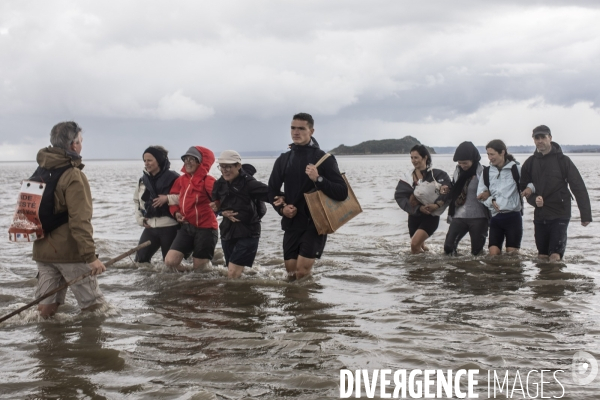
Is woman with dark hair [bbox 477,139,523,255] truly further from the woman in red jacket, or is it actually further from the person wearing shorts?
the woman in red jacket

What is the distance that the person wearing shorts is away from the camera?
8.13 m

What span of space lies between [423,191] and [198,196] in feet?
11.9

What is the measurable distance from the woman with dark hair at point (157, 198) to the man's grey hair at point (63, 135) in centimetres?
330

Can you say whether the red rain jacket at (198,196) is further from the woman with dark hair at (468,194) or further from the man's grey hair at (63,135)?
the woman with dark hair at (468,194)

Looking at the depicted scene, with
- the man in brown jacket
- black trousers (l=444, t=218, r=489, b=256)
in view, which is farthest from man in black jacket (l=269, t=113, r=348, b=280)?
black trousers (l=444, t=218, r=489, b=256)

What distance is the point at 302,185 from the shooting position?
7.45 meters

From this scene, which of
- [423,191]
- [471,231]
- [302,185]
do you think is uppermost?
[302,185]

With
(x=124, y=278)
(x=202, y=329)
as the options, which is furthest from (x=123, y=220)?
(x=202, y=329)

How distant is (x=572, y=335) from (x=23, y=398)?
191 inches

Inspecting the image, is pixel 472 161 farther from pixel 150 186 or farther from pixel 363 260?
pixel 150 186

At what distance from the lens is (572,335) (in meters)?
5.88

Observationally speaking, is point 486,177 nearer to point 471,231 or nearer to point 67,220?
point 471,231

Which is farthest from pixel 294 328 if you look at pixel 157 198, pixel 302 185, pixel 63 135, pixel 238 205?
pixel 157 198

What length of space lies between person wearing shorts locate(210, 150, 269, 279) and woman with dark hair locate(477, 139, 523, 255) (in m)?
3.70
